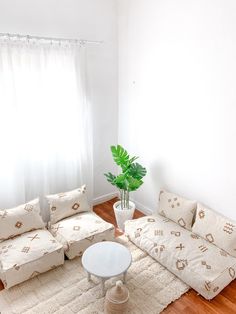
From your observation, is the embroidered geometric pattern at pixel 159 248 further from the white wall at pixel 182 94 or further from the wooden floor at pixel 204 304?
the white wall at pixel 182 94

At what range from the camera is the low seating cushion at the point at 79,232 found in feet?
8.70

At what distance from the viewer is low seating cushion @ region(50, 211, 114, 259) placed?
265 centimetres

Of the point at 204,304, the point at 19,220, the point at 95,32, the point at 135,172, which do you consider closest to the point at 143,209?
the point at 135,172

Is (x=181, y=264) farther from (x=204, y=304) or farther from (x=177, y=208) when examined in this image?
(x=177, y=208)

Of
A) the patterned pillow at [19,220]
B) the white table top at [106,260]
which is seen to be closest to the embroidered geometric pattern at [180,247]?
the white table top at [106,260]

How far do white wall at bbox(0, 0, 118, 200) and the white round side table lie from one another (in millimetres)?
1453

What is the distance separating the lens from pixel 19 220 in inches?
104

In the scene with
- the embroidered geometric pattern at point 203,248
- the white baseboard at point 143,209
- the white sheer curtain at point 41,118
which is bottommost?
the white baseboard at point 143,209

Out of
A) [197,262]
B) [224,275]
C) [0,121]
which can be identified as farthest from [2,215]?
[224,275]

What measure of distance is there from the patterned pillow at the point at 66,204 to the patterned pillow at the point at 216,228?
1257 mm

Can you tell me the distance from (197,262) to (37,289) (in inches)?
56.7

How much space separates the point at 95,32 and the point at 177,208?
2299 millimetres

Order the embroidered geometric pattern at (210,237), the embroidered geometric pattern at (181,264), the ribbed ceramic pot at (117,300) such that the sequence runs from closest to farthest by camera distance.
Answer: the ribbed ceramic pot at (117,300) → the embroidered geometric pattern at (181,264) → the embroidered geometric pattern at (210,237)

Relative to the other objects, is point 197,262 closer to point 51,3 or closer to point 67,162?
point 67,162
